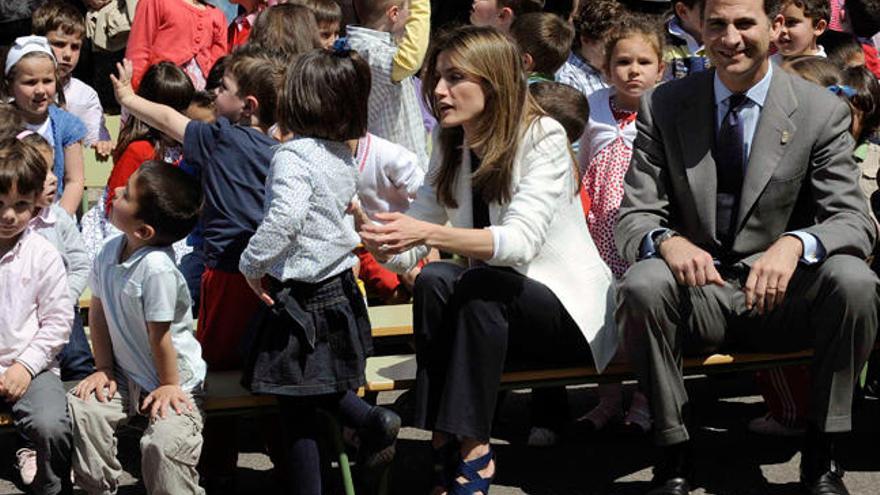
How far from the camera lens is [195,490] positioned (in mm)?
4660

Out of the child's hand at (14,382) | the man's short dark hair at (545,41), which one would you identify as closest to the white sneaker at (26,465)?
the child's hand at (14,382)

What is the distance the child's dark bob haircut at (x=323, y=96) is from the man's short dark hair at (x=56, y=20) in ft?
11.1

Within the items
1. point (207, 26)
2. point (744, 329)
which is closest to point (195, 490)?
point (744, 329)

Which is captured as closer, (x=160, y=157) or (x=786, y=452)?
(x=786, y=452)

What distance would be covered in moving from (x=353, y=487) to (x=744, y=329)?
1.44 meters

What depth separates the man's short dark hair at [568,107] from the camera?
6020mm

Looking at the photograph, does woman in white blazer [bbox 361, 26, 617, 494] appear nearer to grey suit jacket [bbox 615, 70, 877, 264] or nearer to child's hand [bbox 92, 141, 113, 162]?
grey suit jacket [bbox 615, 70, 877, 264]

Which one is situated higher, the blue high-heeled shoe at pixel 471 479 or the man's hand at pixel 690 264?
the man's hand at pixel 690 264

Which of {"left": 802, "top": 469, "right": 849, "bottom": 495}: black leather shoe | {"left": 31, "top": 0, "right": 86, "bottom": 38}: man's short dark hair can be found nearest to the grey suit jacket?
{"left": 802, "top": 469, "right": 849, "bottom": 495}: black leather shoe

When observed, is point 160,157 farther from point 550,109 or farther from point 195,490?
point 195,490

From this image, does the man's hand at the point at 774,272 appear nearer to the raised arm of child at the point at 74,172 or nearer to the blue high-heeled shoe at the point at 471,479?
the blue high-heeled shoe at the point at 471,479

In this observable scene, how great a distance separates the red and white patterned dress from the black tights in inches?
54.7

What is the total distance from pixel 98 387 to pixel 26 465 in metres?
0.59

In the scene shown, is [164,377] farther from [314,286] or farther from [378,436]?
[378,436]
